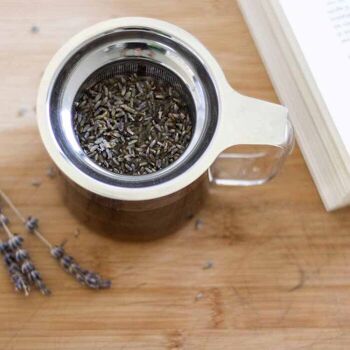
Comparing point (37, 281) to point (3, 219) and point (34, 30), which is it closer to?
point (3, 219)

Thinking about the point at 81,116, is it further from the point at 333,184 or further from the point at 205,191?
the point at 333,184

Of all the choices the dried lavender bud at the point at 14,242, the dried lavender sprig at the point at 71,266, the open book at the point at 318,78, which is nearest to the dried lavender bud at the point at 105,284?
the dried lavender sprig at the point at 71,266

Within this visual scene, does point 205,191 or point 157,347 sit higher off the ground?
point 205,191

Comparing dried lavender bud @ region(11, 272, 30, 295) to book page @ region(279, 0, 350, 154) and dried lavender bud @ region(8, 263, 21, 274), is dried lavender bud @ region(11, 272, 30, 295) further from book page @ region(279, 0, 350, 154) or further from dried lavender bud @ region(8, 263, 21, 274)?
book page @ region(279, 0, 350, 154)

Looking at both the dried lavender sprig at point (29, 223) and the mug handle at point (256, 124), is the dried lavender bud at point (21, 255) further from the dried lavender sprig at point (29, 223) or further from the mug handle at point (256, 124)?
the mug handle at point (256, 124)

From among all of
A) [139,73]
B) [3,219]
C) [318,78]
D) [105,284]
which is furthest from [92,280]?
[318,78]


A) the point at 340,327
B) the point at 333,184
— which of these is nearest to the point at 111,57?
the point at 333,184

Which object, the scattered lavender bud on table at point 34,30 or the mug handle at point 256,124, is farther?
the scattered lavender bud on table at point 34,30
